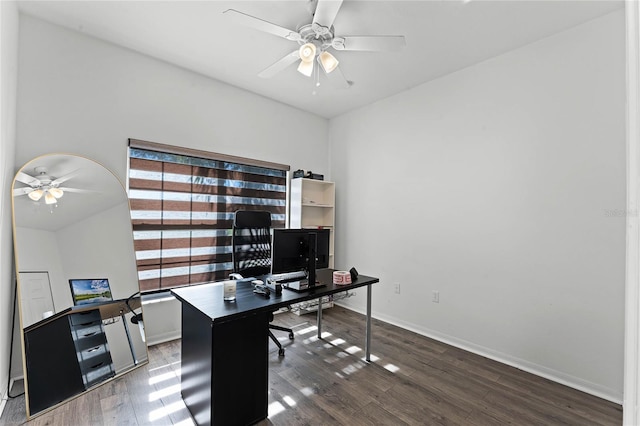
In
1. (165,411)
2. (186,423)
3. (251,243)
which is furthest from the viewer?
(251,243)

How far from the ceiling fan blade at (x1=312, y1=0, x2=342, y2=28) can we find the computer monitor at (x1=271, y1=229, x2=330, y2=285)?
5.18ft

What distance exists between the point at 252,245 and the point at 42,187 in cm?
182

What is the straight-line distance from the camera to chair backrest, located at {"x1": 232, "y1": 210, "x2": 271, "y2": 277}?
2.97 metres

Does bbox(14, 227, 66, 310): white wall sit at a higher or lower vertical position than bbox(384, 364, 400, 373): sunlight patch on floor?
higher

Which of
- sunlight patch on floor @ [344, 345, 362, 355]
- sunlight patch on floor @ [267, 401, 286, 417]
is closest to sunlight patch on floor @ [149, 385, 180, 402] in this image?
sunlight patch on floor @ [267, 401, 286, 417]

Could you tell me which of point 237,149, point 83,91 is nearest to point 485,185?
point 237,149

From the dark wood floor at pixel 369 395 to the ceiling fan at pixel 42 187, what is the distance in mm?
1514

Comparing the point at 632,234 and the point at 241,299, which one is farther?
the point at 241,299

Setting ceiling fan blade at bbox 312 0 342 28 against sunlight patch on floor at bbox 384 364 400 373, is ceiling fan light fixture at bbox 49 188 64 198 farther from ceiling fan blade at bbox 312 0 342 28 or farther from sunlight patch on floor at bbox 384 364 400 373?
sunlight patch on floor at bbox 384 364 400 373

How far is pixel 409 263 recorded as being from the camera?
358 cm

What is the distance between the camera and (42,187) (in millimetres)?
2316

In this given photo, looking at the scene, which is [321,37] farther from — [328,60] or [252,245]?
[252,245]

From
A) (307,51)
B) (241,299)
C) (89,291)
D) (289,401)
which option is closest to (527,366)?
(289,401)

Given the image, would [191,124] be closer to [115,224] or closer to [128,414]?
[115,224]
